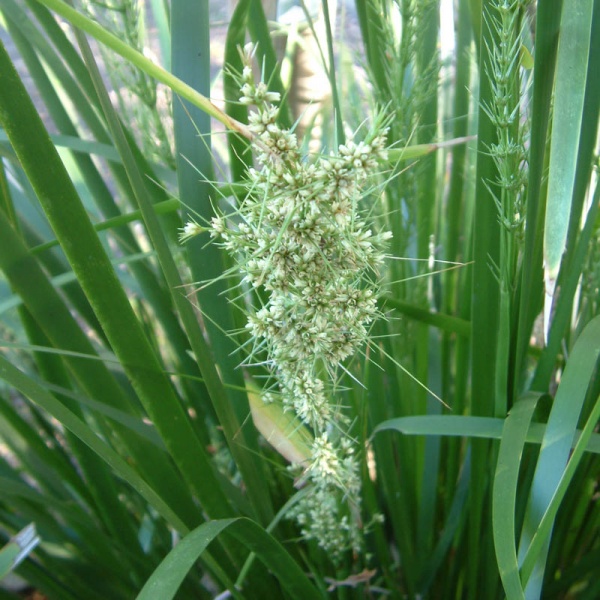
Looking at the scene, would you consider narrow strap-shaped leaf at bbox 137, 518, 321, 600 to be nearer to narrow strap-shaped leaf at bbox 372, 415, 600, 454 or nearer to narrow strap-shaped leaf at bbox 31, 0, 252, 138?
narrow strap-shaped leaf at bbox 372, 415, 600, 454

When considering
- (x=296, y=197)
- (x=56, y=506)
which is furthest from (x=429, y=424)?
(x=56, y=506)

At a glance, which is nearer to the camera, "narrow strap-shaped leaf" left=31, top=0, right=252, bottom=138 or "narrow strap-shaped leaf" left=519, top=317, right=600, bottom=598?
"narrow strap-shaped leaf" left=31, top=0, right=252, bottom=138

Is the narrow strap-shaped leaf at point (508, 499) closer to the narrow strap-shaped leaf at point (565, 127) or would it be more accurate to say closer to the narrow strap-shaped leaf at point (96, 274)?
the narrow strap-shaped leaf at point (565, 127)

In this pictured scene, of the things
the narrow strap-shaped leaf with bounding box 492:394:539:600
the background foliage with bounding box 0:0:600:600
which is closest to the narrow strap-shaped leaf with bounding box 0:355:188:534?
the background foliage with bounding box 0:0:600:600

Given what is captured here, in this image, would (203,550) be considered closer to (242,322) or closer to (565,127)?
(242,322)

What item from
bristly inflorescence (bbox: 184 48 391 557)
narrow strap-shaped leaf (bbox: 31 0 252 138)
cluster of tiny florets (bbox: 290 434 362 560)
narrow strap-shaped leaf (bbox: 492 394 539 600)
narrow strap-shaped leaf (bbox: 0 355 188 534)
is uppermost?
narrow strap-shaped leaf (bbox: 31 0 252 138)

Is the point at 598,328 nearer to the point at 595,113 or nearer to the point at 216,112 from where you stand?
the point at 595,113

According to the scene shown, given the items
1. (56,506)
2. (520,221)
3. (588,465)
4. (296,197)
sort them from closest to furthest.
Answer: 1. (296,197)
2. (520,221)
3. (56,506)
4. (588,465)
